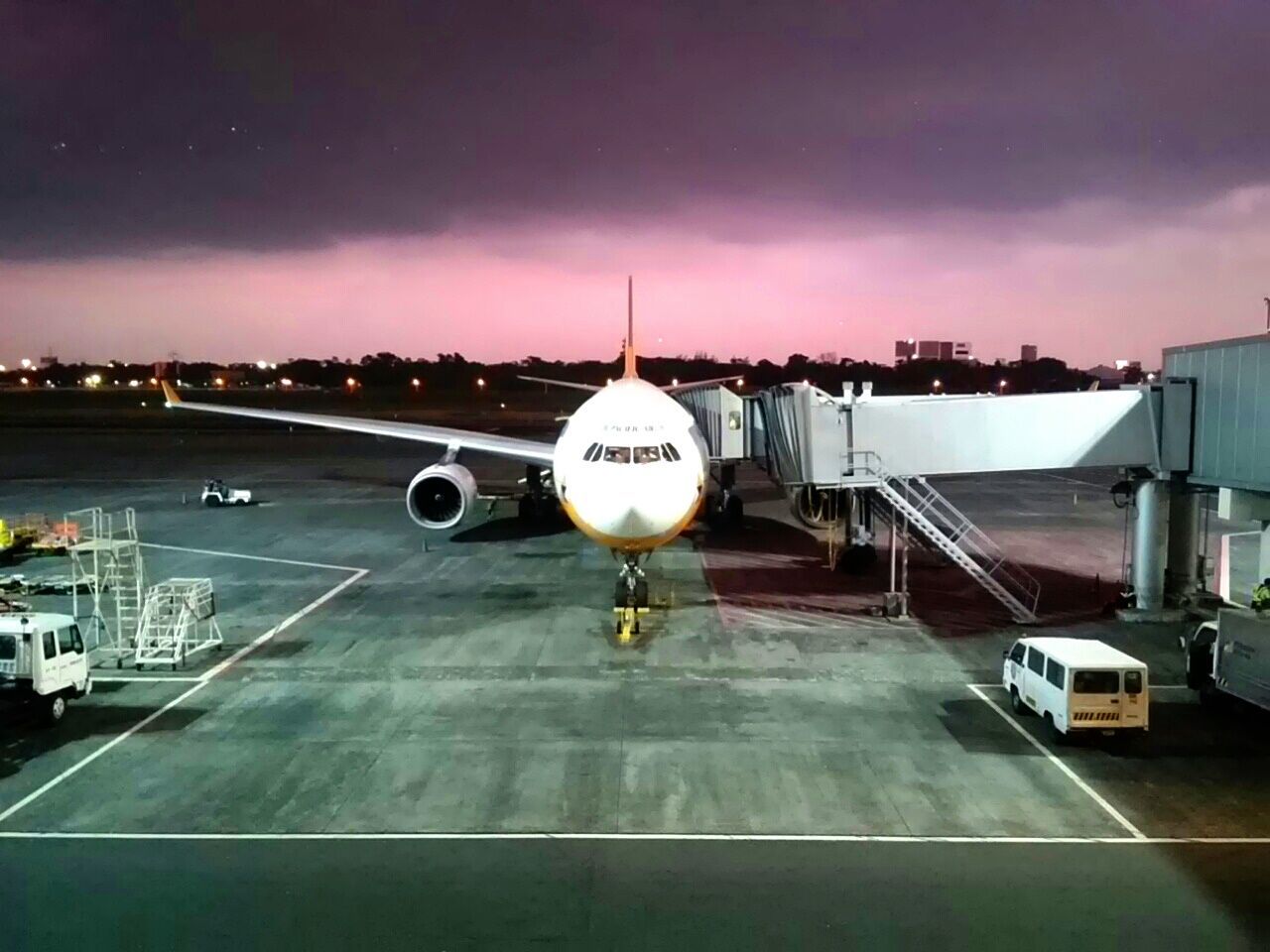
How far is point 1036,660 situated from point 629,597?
8.92m

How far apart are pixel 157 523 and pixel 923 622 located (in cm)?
2926

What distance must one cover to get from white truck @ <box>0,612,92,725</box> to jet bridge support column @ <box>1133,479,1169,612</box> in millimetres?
22378

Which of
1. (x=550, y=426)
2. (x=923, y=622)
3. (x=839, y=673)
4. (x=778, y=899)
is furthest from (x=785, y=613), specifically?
(x=550, y=426)

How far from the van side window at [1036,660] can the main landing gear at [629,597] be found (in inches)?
328

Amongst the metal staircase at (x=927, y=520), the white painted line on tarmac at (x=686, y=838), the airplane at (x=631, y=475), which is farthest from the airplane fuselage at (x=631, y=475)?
the white painted line on tarmac at (x=686, y=838)

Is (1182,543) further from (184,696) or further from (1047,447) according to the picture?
(184,696)

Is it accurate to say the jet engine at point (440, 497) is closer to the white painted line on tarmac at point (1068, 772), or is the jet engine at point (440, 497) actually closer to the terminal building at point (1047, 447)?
the terminal building at point (1047, 447)

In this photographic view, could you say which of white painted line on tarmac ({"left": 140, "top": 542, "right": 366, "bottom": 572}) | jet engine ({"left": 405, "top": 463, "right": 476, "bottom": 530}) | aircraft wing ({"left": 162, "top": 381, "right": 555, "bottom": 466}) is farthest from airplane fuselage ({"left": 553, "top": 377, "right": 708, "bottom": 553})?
white painted line on tarmac ({"left": 140, "top": 542, "right": 366, "bottom": 572})

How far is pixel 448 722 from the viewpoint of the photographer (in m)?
15.6

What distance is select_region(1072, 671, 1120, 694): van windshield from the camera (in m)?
14.4

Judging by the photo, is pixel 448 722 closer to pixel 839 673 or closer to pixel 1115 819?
pixel 839 673

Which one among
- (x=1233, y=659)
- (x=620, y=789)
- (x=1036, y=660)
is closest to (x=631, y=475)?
(x=620, y=789)

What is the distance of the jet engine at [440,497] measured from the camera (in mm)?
30531

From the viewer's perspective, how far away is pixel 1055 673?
1484cm
